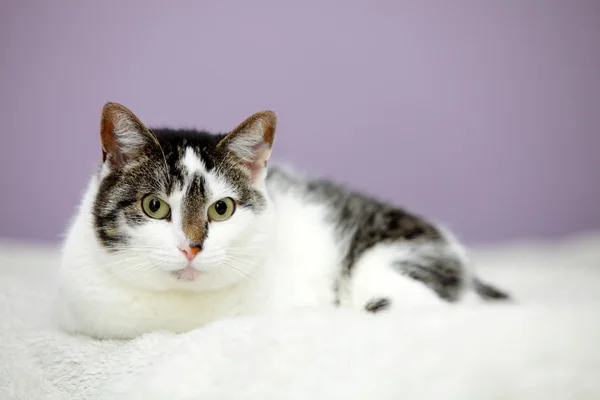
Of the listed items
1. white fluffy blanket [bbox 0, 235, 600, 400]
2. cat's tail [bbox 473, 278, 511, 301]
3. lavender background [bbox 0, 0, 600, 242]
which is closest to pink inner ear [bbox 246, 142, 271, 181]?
white fluffy blanket [bbox 0, 235, 600, 400]

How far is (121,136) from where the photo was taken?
1219mm

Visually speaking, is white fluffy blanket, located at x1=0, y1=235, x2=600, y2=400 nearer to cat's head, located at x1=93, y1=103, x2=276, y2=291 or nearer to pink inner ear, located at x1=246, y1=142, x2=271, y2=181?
cat's head, located at x1=93, y1=103, x2=276, y2=291

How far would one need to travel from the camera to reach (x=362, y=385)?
35.2 inches

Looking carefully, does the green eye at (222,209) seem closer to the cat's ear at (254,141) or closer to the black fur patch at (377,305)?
the cat's ear at (254,141)

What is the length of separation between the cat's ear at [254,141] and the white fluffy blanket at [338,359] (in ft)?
1.23

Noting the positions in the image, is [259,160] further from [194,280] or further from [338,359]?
[338,359]

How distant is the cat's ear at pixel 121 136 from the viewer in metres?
1.19

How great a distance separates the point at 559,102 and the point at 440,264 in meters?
2.10

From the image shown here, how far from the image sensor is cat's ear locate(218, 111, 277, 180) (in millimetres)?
1265

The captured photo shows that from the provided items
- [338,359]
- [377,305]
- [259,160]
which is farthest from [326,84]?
[338,359]

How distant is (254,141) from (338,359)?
576mm

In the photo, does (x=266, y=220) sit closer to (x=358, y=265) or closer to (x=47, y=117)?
(x=358, y=265)

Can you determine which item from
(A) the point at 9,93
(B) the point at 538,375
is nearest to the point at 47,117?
(A) the point at 9,93

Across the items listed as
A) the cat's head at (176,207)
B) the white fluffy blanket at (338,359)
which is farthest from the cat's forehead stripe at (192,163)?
the white fluffy blanket at (338,359)
